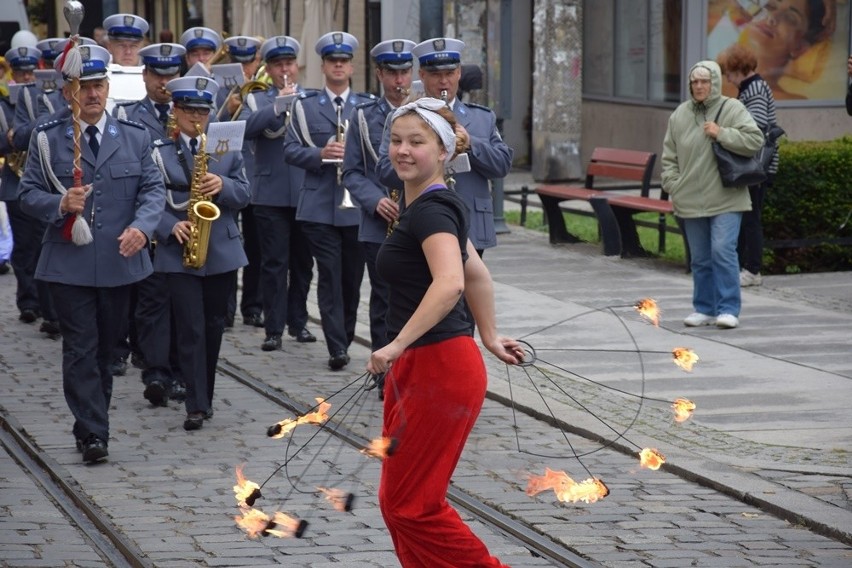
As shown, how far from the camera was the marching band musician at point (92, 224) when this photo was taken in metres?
8.52

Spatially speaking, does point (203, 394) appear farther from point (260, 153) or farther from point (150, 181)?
point (260, 153)

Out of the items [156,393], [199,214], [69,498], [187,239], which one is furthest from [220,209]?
[69,498]

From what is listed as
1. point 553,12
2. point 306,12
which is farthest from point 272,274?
point 306,12

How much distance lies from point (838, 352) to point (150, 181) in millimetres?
4930

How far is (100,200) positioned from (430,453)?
3955mm

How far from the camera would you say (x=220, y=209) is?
31.8ft

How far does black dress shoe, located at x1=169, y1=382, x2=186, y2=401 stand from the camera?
1016 centimetres

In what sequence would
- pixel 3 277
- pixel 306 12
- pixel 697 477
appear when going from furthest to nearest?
pixel 306 12, pixel 3 277, pixel 697 477

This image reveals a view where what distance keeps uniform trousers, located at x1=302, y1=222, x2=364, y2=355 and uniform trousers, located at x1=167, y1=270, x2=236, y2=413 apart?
1.49 meters

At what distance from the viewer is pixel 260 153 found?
41.2 ft

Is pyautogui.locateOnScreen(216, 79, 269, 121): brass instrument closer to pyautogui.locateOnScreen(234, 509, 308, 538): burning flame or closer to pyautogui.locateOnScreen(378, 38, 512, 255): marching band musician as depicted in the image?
pyautogui.locateOnScreen(378, 38, 512, 255): marching band musician

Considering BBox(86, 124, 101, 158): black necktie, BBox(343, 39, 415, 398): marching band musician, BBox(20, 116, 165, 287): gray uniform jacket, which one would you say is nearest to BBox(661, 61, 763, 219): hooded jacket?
BBox(343, 39, 415, 398): marching band musician

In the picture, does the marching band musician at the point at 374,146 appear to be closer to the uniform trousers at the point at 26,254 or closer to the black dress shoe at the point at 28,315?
the uniform trousers at the point at 26,254

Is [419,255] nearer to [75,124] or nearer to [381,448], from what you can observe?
[381,448]
